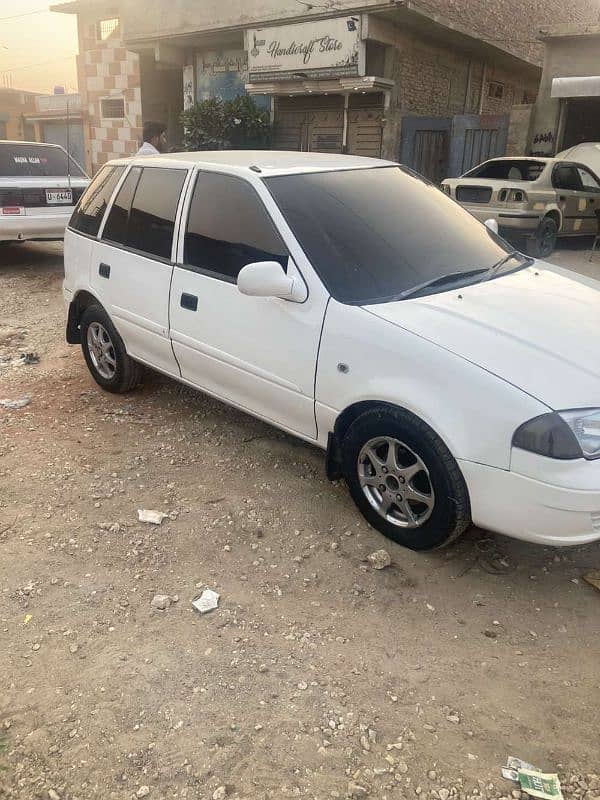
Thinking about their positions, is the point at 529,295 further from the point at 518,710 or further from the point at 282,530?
the point at 518,710

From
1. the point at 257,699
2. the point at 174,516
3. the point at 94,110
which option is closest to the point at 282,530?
the point at 174,516

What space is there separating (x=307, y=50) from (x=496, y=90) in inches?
276

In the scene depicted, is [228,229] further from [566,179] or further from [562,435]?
[566,179]

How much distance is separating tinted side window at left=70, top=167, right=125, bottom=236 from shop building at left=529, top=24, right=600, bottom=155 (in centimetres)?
1330

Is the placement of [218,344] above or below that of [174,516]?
above

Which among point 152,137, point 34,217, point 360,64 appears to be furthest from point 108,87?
point 152,137

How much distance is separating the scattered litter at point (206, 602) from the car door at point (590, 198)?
10.7 meters

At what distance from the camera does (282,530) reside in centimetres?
331

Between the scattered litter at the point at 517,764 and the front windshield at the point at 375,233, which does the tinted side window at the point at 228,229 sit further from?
the scattered litter at the point at 517,764

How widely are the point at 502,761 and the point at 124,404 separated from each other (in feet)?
11.7

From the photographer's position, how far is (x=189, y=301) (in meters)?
3.81

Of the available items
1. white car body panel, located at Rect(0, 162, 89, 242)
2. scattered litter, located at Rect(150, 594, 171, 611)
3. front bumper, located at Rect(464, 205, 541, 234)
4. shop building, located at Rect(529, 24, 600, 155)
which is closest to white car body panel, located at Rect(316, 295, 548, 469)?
scattered litter, located at Rect(150, 594, 171, 611)

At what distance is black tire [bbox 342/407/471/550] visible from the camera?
274 centimetres

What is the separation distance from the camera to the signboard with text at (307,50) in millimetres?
13906
